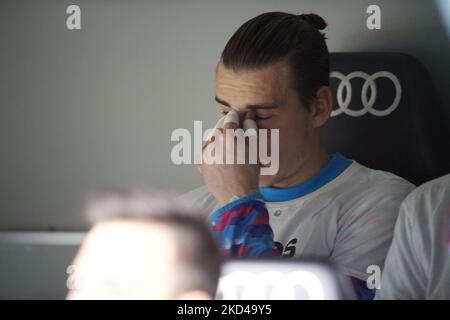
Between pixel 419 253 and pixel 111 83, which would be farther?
pixel 111 83

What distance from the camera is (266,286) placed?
6.03ft

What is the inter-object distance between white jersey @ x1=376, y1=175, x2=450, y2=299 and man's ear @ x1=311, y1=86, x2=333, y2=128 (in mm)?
282

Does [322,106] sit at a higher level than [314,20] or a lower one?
lower

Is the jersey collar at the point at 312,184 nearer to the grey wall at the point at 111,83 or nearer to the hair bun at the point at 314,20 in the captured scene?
the grey wall at the point at 111,83

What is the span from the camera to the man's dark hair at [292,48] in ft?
6.00

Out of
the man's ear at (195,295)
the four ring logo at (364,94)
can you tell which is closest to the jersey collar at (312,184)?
the four ring logo at (364,94)

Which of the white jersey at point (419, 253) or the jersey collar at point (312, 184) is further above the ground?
the jersey collar at point (312, 184)

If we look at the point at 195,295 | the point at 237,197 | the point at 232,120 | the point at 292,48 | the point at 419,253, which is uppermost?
the point at 292,48

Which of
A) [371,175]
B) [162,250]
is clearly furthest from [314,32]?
[162,250]

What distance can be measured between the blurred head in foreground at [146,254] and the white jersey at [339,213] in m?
0.07

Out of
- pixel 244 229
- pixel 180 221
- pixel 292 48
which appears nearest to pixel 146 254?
pixel 180 221

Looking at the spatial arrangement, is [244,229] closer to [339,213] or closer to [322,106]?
[339,213]

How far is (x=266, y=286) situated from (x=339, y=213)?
0.83 ft
